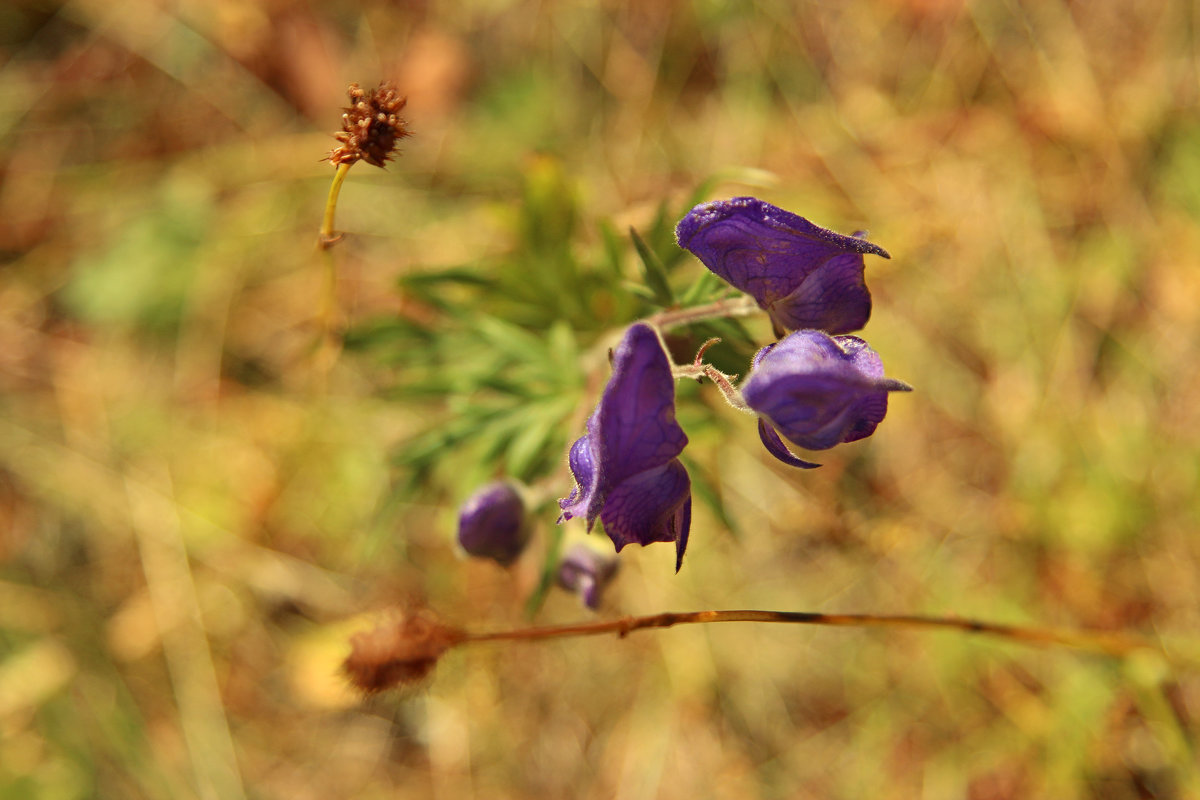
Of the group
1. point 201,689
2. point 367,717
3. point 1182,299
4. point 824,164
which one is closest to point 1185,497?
point 1182,299

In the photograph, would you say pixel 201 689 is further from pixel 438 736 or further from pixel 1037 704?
pixel 1037 704

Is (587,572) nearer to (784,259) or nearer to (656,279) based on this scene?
(656,279)

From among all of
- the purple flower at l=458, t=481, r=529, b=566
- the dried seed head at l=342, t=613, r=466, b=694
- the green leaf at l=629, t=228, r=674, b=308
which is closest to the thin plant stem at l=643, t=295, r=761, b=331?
the green leaf at l=629, t=228, r=674, b=308

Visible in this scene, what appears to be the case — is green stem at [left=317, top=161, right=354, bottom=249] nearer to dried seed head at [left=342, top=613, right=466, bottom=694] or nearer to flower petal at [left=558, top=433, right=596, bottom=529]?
flower petal at [left=558, top=433, right=596, bottom=529]

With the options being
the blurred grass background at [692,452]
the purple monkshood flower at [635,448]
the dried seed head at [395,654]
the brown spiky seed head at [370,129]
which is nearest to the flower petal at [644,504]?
the purple monkshood flower at [635,448]

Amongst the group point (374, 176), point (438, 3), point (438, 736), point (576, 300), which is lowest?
point (438, 736)

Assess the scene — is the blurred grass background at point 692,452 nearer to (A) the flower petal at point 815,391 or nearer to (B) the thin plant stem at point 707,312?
(B) the thin plant stem at point 707,312
